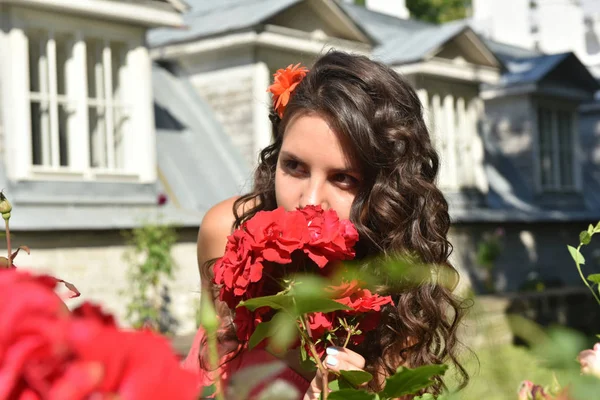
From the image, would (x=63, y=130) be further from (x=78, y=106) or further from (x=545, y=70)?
(x=545, y=70)

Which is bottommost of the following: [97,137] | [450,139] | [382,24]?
[450,139]

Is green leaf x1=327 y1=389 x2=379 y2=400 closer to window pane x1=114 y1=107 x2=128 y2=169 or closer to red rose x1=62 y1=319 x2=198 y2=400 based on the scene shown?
red rose x1=62 y1=319 x2=198 y2=400

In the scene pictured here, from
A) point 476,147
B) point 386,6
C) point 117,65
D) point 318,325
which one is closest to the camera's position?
point 318,325

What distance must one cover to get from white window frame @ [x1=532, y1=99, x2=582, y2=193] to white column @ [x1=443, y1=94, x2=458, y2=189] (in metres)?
2.08

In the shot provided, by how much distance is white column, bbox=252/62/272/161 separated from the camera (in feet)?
31.4

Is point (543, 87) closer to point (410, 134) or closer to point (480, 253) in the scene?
point (480, 253)

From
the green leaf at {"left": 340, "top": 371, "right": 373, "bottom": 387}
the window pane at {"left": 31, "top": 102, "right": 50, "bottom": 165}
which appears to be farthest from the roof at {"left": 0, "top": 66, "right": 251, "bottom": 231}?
the green leaf at {"left": 340, "top": 371, "right": 373, "bottom": 387}

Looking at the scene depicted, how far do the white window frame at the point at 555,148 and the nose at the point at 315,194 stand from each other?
494 inches

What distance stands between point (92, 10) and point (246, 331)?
22.5ft

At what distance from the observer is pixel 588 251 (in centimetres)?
1430

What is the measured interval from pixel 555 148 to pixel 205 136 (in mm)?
6820

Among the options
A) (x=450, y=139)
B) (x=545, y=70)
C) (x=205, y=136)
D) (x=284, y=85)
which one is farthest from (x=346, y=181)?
(x=545, y=70)

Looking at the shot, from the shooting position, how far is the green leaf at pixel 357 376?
793mm

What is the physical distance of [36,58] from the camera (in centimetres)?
770
